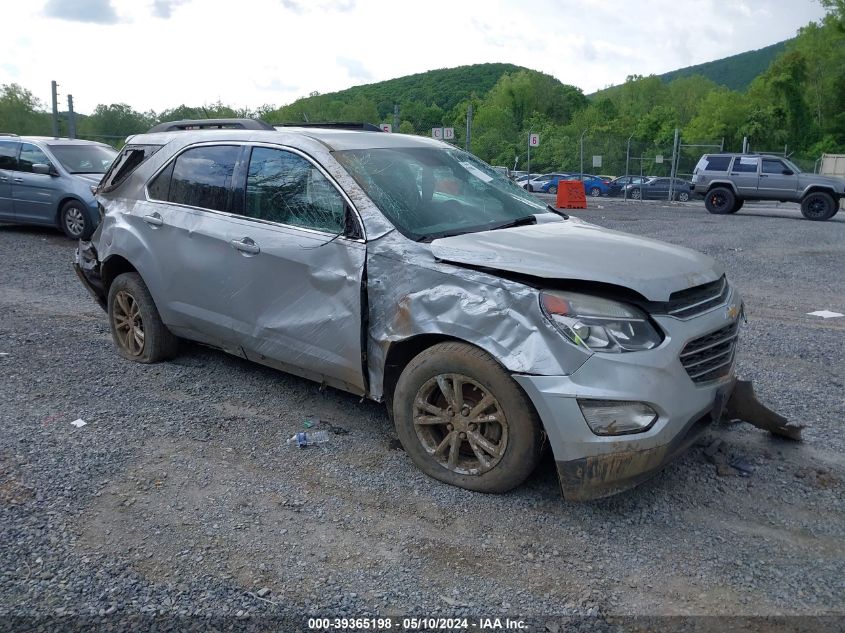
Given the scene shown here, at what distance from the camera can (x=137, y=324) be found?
5512 mm

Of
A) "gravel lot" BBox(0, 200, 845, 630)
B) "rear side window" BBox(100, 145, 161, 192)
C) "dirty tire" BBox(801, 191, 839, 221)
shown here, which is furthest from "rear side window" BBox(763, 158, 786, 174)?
"rear side window" BBox(100, 145, 161, 192)

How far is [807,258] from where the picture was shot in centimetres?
1200

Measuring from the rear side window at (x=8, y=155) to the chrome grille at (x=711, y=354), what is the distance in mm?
12051

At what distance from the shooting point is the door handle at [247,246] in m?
4.38

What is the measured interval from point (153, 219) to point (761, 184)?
19.9m

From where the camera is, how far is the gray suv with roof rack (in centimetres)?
2038

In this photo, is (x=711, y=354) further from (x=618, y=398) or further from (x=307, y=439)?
(x=307, y=439)

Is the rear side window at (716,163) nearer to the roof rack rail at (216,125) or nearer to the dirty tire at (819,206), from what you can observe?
the dirty tire at (819,206)

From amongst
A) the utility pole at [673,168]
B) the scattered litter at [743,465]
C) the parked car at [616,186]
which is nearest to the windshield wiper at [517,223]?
the scattered litter at [743,465]

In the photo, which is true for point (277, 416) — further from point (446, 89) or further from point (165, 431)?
point (446, 89)

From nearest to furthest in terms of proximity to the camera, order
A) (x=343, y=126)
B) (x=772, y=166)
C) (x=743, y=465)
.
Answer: (x=743, y=465)
(x=343, y=126)
(x=772, y=166)

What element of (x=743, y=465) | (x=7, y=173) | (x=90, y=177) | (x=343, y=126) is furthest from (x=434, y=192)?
(x=7, y=173)

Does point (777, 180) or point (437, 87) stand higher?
point (437, 87)

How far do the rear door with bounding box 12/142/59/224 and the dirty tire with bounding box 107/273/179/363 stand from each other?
7.22m
